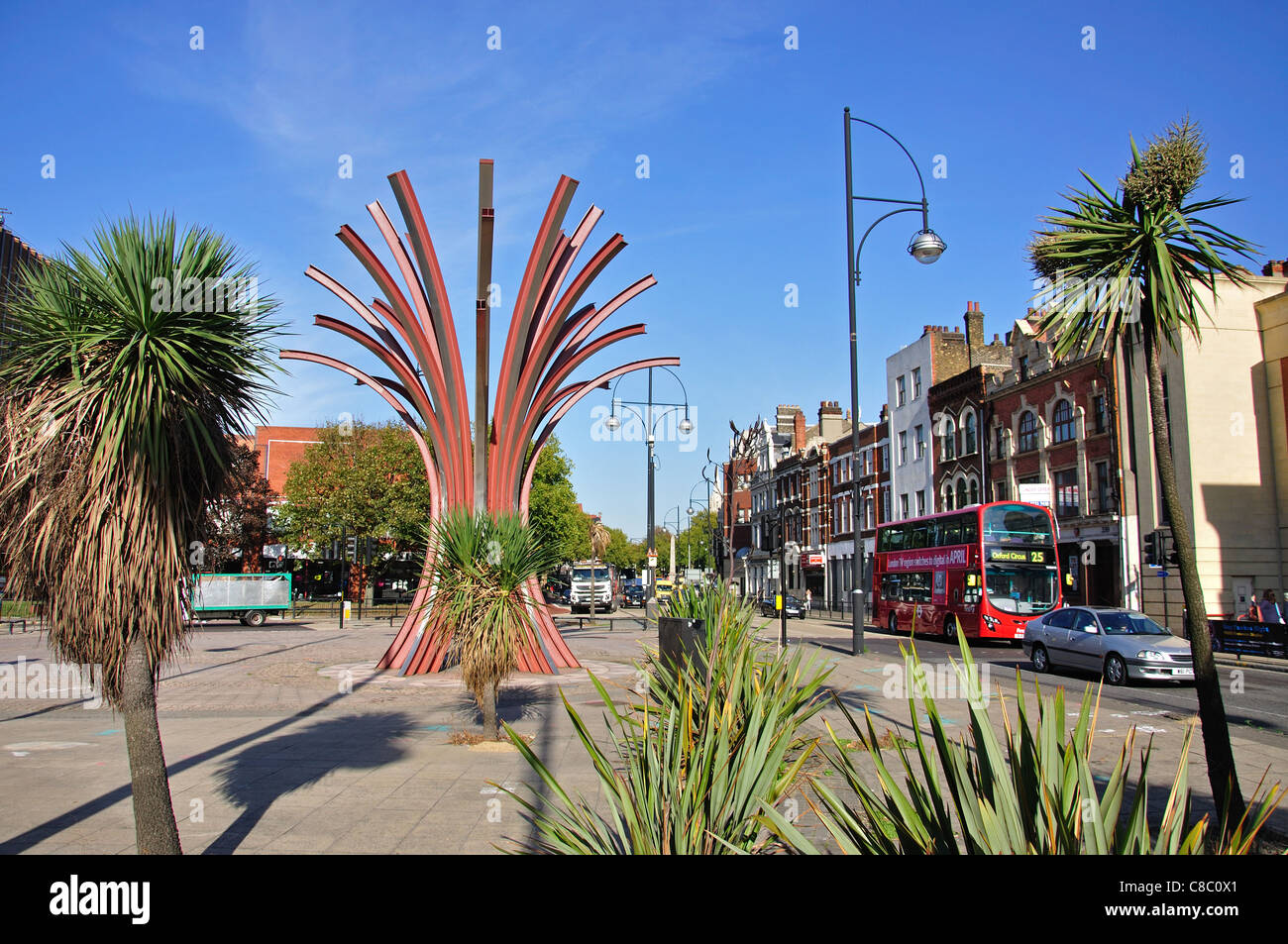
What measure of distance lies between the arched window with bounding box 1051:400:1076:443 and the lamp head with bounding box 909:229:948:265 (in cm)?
1856

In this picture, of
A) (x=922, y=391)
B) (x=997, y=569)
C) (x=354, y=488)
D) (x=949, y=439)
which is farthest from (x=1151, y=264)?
(x=354, y=488)

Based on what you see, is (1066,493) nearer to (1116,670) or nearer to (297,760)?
(1116,670)

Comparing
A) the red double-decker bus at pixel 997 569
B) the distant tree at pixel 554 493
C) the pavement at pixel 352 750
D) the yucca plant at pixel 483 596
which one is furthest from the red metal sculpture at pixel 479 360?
the distant tree at pixel 554 493

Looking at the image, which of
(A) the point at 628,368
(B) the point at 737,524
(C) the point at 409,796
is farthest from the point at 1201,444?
(B) the point at 737,524

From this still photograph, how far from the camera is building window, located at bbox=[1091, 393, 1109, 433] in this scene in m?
32.4

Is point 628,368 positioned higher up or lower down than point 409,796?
higher up

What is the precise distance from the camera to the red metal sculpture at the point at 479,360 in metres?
15.7

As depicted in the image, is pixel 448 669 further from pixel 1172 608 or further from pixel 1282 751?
pixel 1172 608

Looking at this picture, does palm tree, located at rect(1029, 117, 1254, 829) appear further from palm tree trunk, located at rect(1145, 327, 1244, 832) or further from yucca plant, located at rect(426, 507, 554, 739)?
yucca plant, located at rect(426, 507, 554, 739)

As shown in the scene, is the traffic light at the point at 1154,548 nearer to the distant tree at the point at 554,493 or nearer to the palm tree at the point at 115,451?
the palm tree at the point at 115,451

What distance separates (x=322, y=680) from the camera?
53.8 feet

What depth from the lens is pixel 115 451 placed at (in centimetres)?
462

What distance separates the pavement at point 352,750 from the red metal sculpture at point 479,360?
Result: 173 cm
